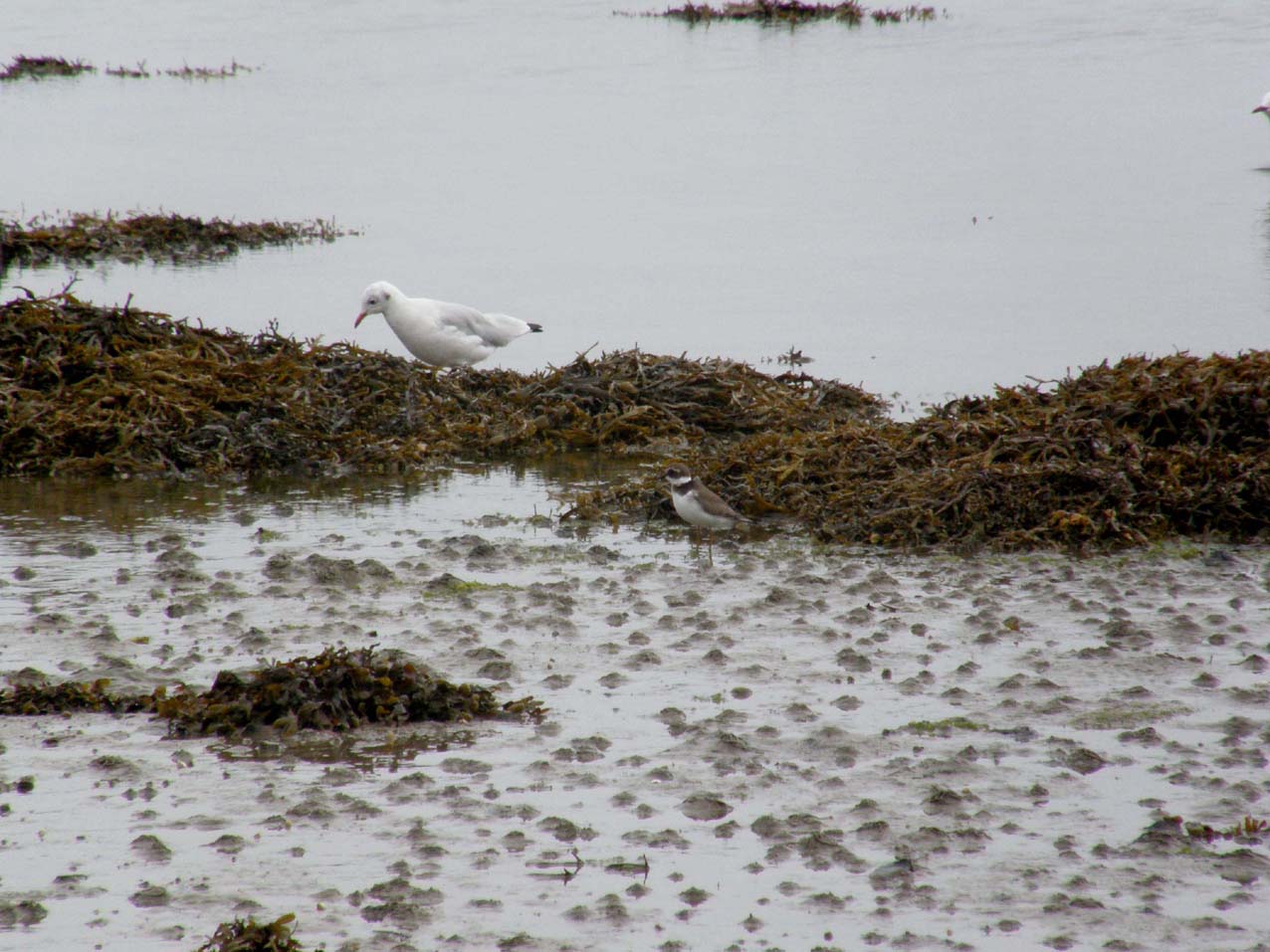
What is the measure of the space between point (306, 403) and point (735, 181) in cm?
1735

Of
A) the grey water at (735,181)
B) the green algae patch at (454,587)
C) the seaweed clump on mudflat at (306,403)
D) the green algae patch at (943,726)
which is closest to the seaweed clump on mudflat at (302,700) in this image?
the green algae patch at (943,726)

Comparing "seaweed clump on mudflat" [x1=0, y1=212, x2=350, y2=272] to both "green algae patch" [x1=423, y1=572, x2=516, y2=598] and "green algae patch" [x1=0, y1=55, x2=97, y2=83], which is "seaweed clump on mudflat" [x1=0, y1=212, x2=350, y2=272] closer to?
"green algae patch" [x1=423, y1=572, x2=516, y2=598]

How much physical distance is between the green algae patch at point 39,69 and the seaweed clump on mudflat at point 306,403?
3192 cm

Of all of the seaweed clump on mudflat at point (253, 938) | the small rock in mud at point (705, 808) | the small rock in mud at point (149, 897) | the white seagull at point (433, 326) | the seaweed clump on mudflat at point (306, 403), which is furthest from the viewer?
the white seagull at point (433, 326)

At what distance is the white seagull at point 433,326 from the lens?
12.6m

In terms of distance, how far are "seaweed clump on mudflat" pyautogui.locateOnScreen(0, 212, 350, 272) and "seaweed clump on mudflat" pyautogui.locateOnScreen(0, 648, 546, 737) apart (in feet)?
44.9

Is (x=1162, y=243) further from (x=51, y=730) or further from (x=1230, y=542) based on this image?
(x=51, y=730)

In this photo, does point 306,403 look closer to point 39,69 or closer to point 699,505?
point 699,505

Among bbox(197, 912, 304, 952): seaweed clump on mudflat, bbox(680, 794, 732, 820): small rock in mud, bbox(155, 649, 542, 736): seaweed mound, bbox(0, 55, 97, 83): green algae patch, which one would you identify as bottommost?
bbox(680, 794, 732, 820): small rock in mud

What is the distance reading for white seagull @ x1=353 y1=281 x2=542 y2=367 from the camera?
12625 mm

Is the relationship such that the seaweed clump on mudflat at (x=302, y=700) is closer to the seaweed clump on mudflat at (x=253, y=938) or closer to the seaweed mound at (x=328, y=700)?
the seaweed mound at (x=328, y=700)

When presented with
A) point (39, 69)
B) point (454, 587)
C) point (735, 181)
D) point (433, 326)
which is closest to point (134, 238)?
point (433, 326)

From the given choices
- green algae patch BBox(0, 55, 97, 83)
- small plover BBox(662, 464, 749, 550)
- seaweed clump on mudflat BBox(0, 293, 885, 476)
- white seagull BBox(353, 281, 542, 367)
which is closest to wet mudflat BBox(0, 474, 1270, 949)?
small plover BBox(662, 464, 749, 550)

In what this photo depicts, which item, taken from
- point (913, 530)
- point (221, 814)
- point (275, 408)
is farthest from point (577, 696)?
point (275, 408)
